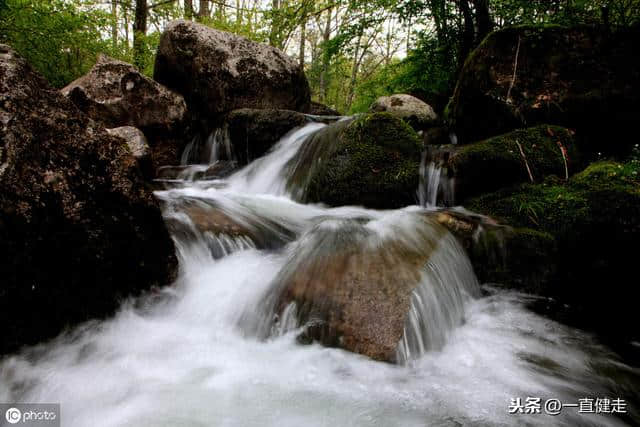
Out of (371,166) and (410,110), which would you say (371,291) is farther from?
(410,110)

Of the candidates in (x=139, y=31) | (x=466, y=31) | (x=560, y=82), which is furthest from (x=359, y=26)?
(x=139, y=31)

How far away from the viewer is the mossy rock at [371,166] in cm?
442

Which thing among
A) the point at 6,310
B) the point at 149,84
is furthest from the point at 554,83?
the point at 149,84

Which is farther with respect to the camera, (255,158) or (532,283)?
(255,158)

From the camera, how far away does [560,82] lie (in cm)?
446

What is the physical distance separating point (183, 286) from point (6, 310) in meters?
1.14

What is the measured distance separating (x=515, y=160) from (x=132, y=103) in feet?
22.8

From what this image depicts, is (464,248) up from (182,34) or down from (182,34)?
down

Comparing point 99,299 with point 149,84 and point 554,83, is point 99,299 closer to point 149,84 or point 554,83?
point 554,83

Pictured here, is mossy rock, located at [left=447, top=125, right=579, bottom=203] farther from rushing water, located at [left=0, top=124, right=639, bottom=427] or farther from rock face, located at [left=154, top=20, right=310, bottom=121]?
rock face, located at [left=154, top=20, right=310, bottom=121]

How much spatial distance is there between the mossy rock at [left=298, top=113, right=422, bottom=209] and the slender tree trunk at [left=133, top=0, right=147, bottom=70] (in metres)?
8.11

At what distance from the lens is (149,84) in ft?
23.4

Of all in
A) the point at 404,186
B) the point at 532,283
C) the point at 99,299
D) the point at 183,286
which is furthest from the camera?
the point at 404,186

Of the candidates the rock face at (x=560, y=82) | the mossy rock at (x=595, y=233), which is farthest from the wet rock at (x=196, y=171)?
the mossy rock at (x=595, y=233)
